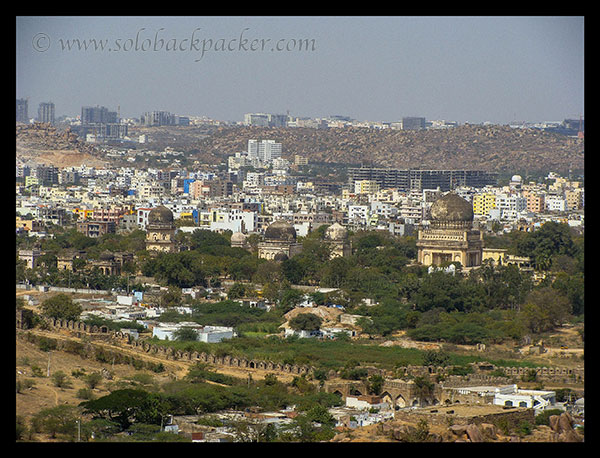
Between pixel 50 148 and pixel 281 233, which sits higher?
pixel 50 148

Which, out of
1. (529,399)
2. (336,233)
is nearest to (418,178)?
(336,233)

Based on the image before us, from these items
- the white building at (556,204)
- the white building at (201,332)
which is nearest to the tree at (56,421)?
the white building at (201,332)

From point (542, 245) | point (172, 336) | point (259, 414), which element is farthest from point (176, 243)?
point (259, 414)

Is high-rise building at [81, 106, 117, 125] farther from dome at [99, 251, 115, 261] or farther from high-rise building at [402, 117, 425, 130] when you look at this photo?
dome at [99, 251, 115, 261]

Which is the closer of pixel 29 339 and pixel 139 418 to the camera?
pixel 139 418

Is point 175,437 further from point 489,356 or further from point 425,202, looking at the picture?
point 425,202

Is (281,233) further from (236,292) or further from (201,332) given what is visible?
(201,332)

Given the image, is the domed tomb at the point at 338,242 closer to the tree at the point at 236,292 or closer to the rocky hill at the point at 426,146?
the tree at the point at 236,292
